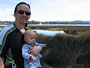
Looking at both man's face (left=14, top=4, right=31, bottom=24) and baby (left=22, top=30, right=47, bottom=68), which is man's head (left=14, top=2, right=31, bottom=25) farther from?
baby (left=22, top=30, right=47, bottom=68)

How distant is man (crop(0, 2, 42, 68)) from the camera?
202cm

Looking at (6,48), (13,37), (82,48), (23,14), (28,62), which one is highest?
(23,14)

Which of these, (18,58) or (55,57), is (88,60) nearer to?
(55,57)

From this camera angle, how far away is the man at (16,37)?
2.02 m

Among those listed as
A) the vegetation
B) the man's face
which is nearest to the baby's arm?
the man's face

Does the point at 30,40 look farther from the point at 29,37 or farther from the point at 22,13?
the point at 22,13

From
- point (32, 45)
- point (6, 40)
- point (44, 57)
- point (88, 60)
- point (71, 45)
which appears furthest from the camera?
point (71, 45)

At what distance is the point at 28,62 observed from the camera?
83.7 inches

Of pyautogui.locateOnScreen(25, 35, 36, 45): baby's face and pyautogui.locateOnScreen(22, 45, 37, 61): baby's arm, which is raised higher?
pyautogui.locateOnScreen(25, 35, 36, 45): baby's face

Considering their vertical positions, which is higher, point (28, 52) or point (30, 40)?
point (30, 40)

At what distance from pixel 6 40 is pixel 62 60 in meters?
4.59

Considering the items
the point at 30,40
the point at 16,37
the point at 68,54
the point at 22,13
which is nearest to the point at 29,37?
the point at 30,40

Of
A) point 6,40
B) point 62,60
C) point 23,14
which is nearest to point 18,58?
point 6,40

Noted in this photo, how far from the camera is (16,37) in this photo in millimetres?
2051
